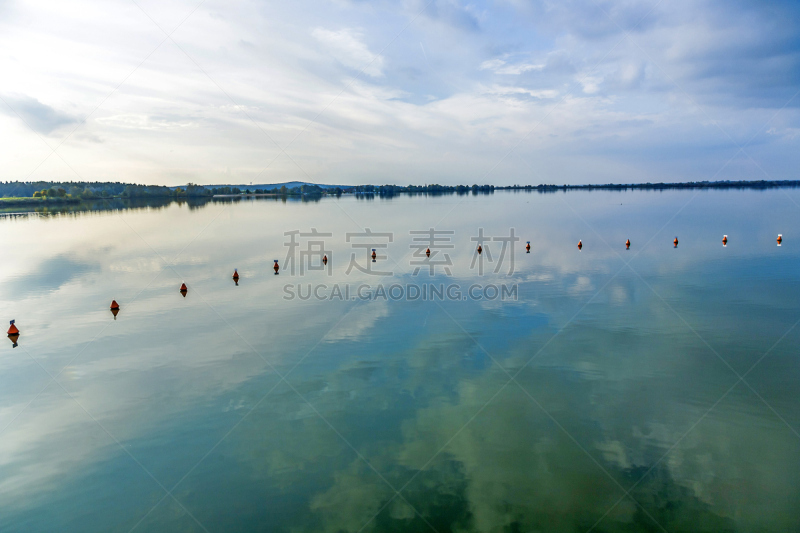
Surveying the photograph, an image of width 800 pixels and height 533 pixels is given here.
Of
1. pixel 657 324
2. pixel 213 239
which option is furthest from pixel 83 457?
pixel 213 239

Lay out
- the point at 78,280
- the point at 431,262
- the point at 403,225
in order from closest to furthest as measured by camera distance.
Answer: the point at 78,280 < the point at 431,262 < the point at 403,225

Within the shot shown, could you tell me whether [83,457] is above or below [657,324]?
below

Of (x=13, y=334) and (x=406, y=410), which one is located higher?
(x=13, y=334)

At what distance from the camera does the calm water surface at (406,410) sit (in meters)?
10.9

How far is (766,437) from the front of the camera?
13242 mm

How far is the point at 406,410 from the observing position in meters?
15.1

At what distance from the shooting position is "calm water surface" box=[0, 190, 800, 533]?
35.8 feet

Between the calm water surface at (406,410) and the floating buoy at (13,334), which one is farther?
the floating buoy at (13,334)

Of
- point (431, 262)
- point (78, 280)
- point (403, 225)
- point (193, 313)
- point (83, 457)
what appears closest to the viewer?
point (83, 457)

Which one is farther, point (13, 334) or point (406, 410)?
point (13, 334)

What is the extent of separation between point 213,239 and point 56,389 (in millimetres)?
47366

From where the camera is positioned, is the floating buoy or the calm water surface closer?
the calm water surface

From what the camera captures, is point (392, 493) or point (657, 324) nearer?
point (392, 493)

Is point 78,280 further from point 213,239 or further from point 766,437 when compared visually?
point 766,437
